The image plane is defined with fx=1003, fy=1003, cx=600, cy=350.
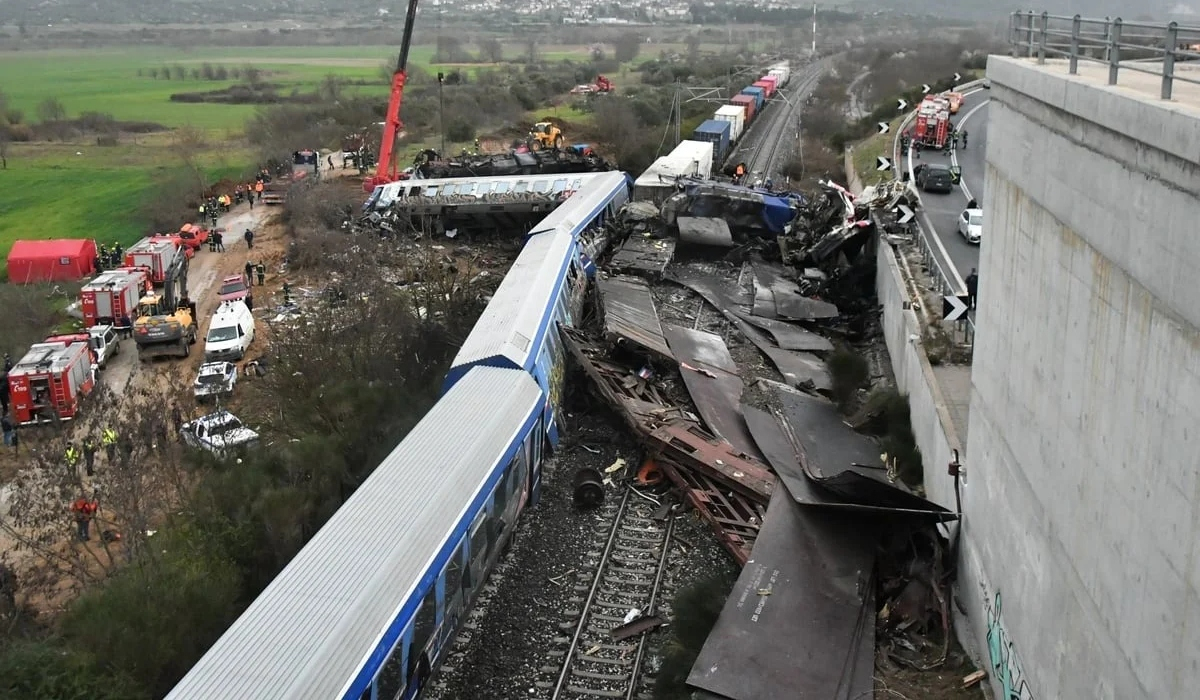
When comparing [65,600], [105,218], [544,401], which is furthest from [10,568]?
[105,218]

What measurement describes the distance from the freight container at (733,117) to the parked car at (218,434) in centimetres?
3668

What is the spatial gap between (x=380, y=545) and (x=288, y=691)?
2368 mm

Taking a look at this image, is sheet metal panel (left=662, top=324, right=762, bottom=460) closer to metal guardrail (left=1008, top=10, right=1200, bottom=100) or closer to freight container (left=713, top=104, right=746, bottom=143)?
metal guardrail (left=1008, top=10, right=1200, bottom=100)

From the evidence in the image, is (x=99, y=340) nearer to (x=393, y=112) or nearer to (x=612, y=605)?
(x=393, y=112)

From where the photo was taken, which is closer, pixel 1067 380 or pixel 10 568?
pixel 1067 380

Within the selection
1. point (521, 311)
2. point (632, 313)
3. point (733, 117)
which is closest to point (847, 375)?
point (632, 313)

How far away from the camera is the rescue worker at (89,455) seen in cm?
1866

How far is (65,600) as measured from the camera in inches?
588

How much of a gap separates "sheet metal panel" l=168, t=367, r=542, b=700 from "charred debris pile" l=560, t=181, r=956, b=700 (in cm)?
301

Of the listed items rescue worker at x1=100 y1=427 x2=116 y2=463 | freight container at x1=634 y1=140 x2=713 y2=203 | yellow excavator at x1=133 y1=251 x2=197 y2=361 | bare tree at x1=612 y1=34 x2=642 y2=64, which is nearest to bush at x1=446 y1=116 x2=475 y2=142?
freight container at x1=634 y1=140 x2=713 y2=203

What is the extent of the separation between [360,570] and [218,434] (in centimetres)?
997

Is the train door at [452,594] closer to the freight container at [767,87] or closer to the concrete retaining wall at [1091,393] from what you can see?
the concrete retaining wall at [1091,393]

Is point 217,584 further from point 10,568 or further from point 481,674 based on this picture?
point 10,568

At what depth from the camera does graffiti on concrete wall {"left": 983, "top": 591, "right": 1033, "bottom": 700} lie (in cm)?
918
